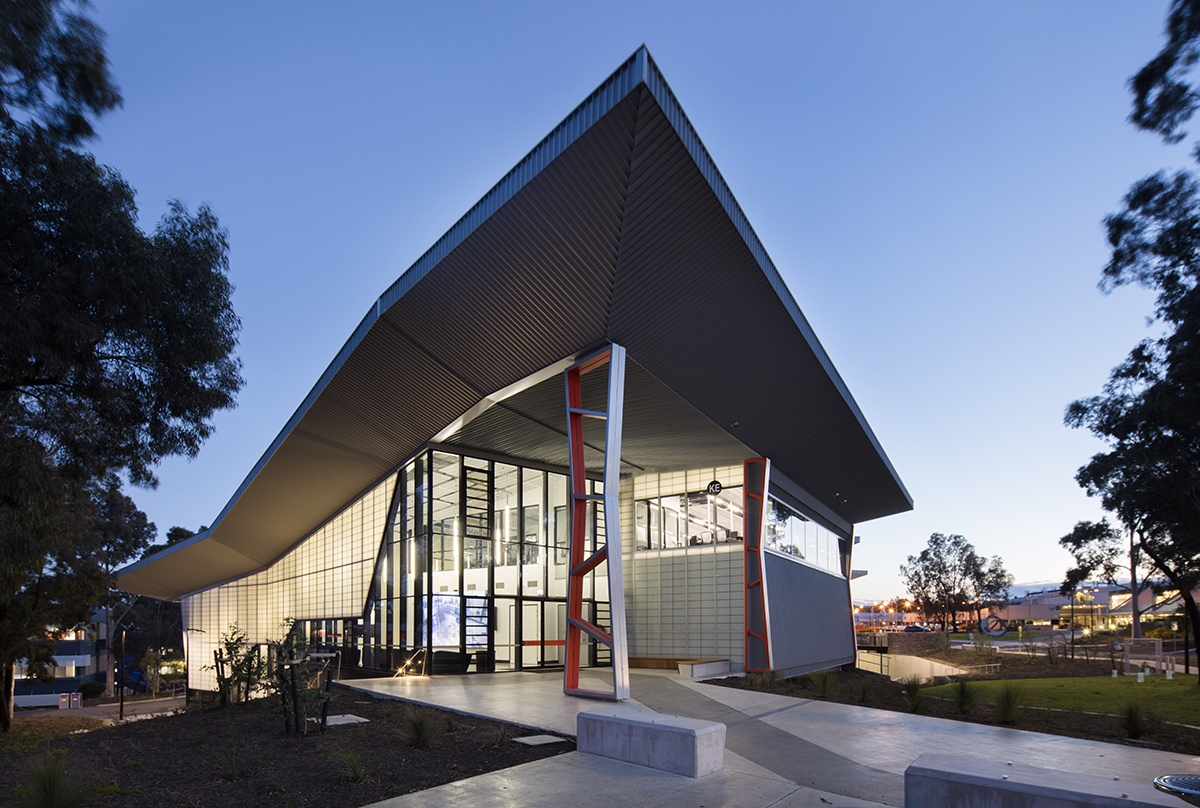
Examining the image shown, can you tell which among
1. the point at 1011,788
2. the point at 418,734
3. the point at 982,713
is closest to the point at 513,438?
the point at 418,734

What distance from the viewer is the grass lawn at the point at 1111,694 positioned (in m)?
14.7

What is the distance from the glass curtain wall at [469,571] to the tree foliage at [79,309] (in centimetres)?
1037

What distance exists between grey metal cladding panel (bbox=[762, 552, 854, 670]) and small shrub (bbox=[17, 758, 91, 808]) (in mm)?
17872

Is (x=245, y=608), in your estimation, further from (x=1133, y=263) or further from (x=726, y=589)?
(x=1133, y=263)

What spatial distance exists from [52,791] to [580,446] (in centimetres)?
1033

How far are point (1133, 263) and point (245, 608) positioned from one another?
3832 cm

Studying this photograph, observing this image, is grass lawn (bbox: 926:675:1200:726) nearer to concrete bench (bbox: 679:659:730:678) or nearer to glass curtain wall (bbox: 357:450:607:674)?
concrete bench (bbox: 679:659:730:678)

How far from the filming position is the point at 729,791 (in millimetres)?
6934

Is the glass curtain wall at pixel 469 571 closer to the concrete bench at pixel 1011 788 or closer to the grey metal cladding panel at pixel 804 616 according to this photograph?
the grey metal cladding panel at pixel 804 616

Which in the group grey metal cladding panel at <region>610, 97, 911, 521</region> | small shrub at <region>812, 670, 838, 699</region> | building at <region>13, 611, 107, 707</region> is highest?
grey metal cladding panel at <region>610, 97, 911, 521</region>

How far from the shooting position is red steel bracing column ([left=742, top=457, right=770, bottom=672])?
2080 centimetres

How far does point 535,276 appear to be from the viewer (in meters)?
12.8

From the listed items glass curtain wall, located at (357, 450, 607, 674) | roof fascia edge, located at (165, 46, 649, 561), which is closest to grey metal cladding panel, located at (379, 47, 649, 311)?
roof fascia edge, located at (165, 46, 649, 561)

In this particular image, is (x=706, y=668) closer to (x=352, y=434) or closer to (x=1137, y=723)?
(x=1137, y=723)
